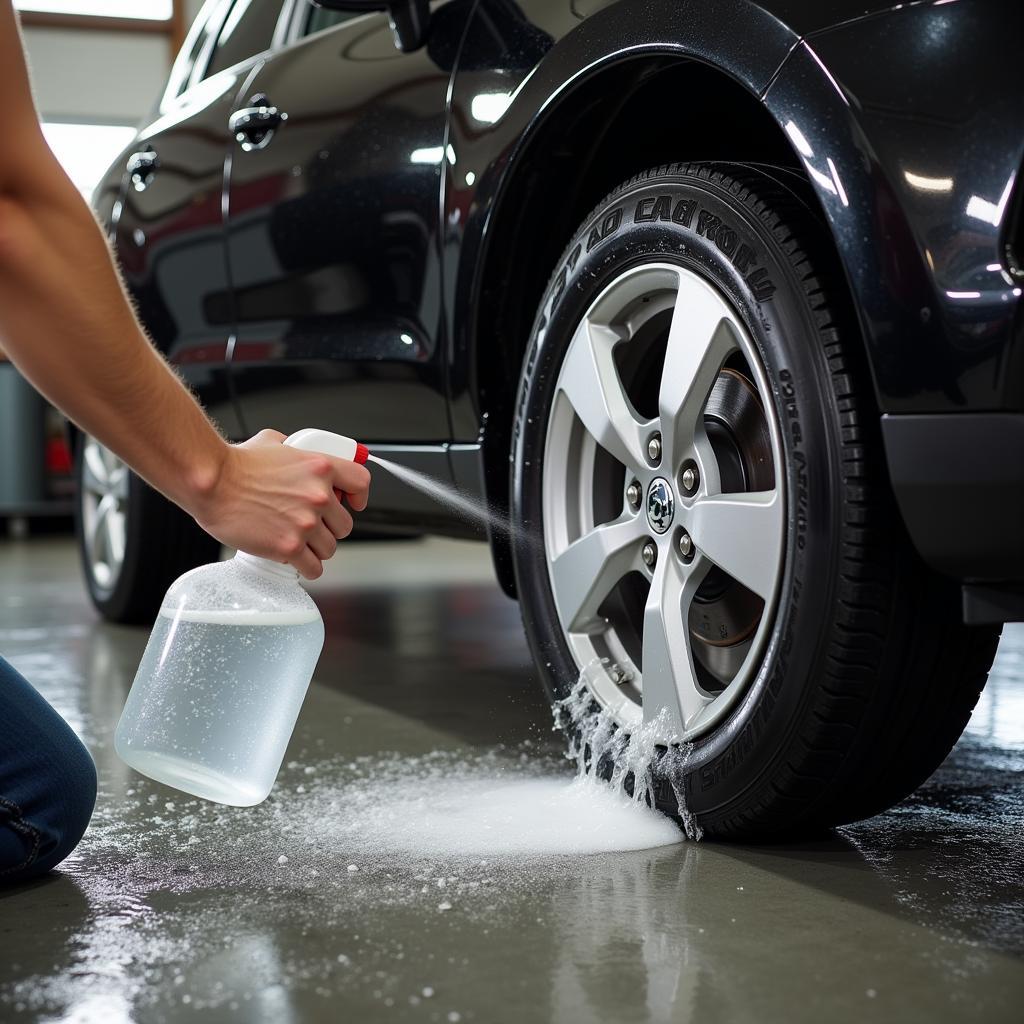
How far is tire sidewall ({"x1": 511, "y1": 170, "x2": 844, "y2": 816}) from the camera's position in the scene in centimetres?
154

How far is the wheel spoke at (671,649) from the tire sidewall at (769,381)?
43 millimetres

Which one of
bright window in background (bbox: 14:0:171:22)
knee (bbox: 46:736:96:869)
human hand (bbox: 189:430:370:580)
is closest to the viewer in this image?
human hand (bbox: 189:430:370:580)

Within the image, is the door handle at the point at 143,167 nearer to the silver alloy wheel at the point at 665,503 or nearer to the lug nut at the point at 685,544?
the silver alloy wheel at the point at 665,503

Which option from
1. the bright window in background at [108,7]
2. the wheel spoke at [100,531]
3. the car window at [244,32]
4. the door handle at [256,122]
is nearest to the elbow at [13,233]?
the door handle at [256,122]

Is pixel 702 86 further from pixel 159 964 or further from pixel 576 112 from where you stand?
pixel 159 964

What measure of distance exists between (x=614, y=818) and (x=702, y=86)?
2.99 feet

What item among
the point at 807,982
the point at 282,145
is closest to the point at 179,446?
the point at 807,982

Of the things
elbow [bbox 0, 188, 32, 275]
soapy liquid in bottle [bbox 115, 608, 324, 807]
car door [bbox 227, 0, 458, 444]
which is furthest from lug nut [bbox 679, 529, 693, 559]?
elbow [bbox 0, 188, 32, 275]

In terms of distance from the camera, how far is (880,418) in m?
1.48

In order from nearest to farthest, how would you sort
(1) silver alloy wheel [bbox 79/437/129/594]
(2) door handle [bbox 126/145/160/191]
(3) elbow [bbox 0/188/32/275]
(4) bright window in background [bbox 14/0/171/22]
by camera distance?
1. (3) elbow [bbox 0/188/32/275]
2. (2) door handle [bbox 126/145/160/191]
3. (1) silver alloy wheel [bbox 79/437/129/594]
4. (4) bright window in background [bbox 14/0/171/22]

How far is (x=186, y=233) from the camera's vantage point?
3061 mm

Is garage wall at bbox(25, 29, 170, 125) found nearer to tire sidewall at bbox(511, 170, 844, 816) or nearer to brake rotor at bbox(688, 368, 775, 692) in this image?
tire sidewall at bbox(511, 170, 844, 816)

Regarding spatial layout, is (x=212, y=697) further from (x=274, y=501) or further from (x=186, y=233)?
(x=186, y=233)

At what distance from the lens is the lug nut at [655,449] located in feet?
5.88
